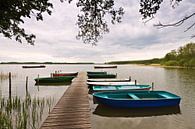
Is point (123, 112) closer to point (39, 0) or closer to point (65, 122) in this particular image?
point (65, 122)

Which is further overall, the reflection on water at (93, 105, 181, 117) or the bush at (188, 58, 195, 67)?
the bush at (188, 58, 195, 67)

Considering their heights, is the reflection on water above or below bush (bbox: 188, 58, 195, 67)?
below

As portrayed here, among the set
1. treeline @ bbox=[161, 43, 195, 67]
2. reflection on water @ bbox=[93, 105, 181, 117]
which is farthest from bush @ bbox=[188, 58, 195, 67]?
reflection on water @ bbox=[93, 105, 181, 117]

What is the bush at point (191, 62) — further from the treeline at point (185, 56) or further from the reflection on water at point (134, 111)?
the reflection on water at point (134, 111)

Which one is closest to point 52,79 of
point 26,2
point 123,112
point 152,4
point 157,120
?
point 123,112

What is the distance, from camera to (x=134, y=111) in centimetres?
1284

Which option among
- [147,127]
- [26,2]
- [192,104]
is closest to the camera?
[26,2]

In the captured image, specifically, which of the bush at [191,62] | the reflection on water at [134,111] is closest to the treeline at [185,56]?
the bush at [191,62]

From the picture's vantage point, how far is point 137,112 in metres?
12.7

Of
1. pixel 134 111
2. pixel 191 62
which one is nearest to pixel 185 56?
pixel 191 62

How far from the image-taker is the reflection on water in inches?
484

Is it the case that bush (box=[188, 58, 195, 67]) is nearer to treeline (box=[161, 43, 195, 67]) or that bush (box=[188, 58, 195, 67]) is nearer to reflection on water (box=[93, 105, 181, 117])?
treeline (box=[161, 43, 195, 67])

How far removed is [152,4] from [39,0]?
2.91 meters

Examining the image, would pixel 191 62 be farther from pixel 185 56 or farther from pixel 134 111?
pixel 134 111
